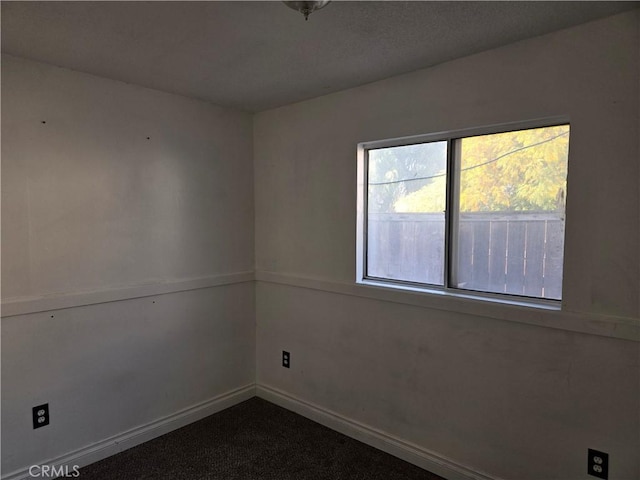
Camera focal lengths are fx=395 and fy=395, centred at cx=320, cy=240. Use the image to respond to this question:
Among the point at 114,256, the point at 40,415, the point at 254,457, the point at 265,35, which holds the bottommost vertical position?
the point at 254,457

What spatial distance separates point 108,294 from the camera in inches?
99.4

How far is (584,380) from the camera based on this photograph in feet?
6.11

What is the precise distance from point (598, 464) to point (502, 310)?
31.1 inches

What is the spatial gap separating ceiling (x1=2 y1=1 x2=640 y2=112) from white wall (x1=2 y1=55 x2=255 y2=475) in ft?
1.00

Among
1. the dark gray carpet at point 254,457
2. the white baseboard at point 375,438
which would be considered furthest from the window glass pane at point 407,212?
the dark gray carpet at point 254,457

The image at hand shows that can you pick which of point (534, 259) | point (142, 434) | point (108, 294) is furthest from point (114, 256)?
point (534, 259)

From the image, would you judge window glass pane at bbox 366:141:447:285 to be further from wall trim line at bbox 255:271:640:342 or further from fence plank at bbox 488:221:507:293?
fence plank at bbox 488:221:507:293

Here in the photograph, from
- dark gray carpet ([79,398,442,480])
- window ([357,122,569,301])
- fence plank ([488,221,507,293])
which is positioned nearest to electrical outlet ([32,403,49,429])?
dark gray carpet ([79,398,442,480])

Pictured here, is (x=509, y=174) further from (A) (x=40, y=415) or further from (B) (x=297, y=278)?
(A) (x=40, y=415)

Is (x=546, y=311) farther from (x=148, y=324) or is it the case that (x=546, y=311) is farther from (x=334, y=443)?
(x=148, y=324)

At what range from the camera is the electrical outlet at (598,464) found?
181cm

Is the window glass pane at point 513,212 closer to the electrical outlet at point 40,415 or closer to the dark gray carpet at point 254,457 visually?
the dark gray carpet at point 254,457

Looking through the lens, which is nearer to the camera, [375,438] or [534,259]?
[534,259]

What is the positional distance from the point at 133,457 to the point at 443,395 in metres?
2.00
